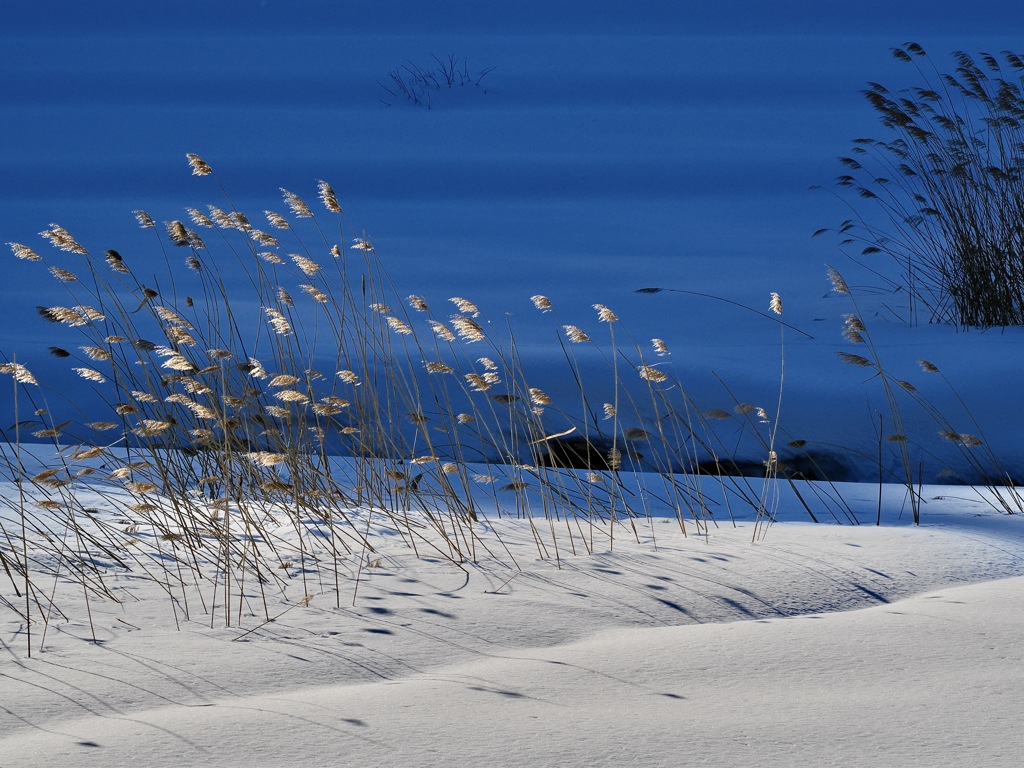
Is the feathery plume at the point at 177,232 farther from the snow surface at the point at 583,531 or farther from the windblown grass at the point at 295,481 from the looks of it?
the snow surface at the point at 583,531

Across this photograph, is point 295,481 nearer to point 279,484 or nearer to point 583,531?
point 279,484

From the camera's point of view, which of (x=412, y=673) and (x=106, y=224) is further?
(x=106, y=224)

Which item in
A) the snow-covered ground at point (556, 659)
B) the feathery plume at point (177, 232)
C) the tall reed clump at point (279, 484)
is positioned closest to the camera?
the snow-covered ground at point (556, 659)

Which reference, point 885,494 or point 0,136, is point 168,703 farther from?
point 0,136

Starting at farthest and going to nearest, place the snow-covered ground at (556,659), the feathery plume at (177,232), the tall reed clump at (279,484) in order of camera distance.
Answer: the feathery plume at (177,232), the tall reed clump at (279,484), the snow-covered ground at (556,659)

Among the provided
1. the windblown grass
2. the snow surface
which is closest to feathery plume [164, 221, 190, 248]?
the windblown grass

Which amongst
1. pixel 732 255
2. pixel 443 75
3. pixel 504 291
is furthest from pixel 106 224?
pixel 443 75

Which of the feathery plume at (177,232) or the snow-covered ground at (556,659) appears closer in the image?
the snow-covered ground at (556,659)

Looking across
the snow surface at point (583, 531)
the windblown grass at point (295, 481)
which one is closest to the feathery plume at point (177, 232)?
the windblown grass at point (295, 481)

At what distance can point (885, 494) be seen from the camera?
2.61 m

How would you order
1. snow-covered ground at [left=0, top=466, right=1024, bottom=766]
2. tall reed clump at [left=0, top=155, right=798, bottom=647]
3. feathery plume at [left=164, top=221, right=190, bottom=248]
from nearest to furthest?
1. snow-covered ground at [left=0, top=466, right=1024, bottom=766]
2. tall reed clump at [left=0, top=155, right=798, bottom=647]
3. feathery plume at [left=164, top=221, right=190, bottom=248]

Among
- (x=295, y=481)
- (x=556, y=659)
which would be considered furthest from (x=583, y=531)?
(x=556, y=659)

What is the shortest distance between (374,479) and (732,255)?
4.43 metres

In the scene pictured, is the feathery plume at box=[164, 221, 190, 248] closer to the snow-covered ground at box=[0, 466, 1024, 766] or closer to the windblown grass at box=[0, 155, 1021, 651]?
the windblown grass at box=[0, 155, 1021, 651]
